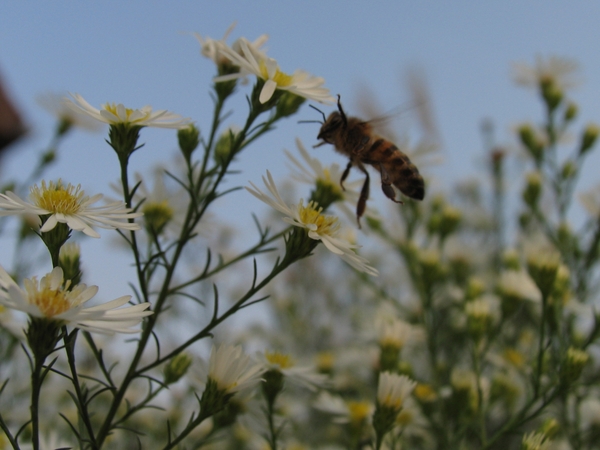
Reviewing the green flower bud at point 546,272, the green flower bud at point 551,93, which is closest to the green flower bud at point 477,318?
the green flower bud at point 546,272

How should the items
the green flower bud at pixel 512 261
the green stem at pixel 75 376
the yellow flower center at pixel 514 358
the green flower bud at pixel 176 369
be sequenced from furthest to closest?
the green flower bud at pixel 512 261, the yellow flower center at pixel 514 358, the green flower bud at pixel 176 369, the green stem at pixel 75 376

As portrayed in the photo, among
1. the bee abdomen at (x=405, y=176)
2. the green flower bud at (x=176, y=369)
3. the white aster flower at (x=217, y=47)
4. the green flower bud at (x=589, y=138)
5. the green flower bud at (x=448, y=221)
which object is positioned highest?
the green flower bud at (x=589, y=138)

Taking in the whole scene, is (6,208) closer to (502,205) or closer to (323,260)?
(502,205)

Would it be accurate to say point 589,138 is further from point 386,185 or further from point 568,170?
point 386,185

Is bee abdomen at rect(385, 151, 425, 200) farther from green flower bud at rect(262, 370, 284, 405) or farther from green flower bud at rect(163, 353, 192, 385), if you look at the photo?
green flower bud at rect(163, 353, 192, 385)

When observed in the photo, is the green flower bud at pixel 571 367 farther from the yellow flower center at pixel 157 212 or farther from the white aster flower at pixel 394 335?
the yellow flower center at pixel 157 212

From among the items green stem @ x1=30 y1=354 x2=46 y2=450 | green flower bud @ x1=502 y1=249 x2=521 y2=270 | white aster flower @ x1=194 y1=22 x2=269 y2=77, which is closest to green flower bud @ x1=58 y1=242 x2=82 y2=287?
green stem @ x1=30 y1=354 x2=46 y2=450

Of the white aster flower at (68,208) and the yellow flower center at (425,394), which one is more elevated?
the white aster flower at (68,208)

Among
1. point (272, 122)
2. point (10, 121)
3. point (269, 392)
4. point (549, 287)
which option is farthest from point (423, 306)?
point (10, 121)
